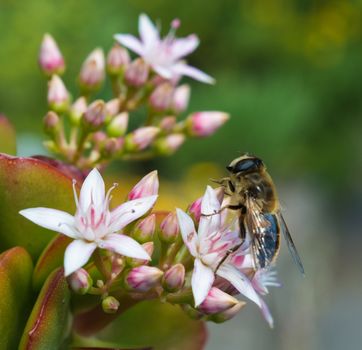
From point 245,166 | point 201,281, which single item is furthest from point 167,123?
point 201,281

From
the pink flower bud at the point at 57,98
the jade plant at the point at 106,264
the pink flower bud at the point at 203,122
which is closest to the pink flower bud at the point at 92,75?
the pink flower bud at the point at 57,98

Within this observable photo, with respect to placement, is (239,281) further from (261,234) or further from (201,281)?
(261,234)

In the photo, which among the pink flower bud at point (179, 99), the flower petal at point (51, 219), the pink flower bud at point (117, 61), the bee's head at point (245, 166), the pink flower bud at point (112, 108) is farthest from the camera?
the pink flower bud at point (179, 99)

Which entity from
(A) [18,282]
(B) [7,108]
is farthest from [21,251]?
(B) [7,108]

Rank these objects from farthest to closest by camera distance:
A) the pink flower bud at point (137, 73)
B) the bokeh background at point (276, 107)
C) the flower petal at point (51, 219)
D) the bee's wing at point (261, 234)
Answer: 1. the bokeh background at point (276, 107)
2. the pink flower bud at point (137, 73)
3. the bee's wing at point (261, 234)
4. the flower petal at point (51, 219)

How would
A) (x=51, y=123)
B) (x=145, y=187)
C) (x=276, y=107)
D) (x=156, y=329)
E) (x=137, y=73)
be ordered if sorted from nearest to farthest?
(x=145, y=187) → (x=156, y=329) → (x=51, y=123) → (x=137, y=73) → (x=276, y=107)

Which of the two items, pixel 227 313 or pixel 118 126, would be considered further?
pixel 118 126

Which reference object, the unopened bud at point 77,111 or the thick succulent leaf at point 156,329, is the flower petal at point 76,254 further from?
the unopened bud at point 77,111
